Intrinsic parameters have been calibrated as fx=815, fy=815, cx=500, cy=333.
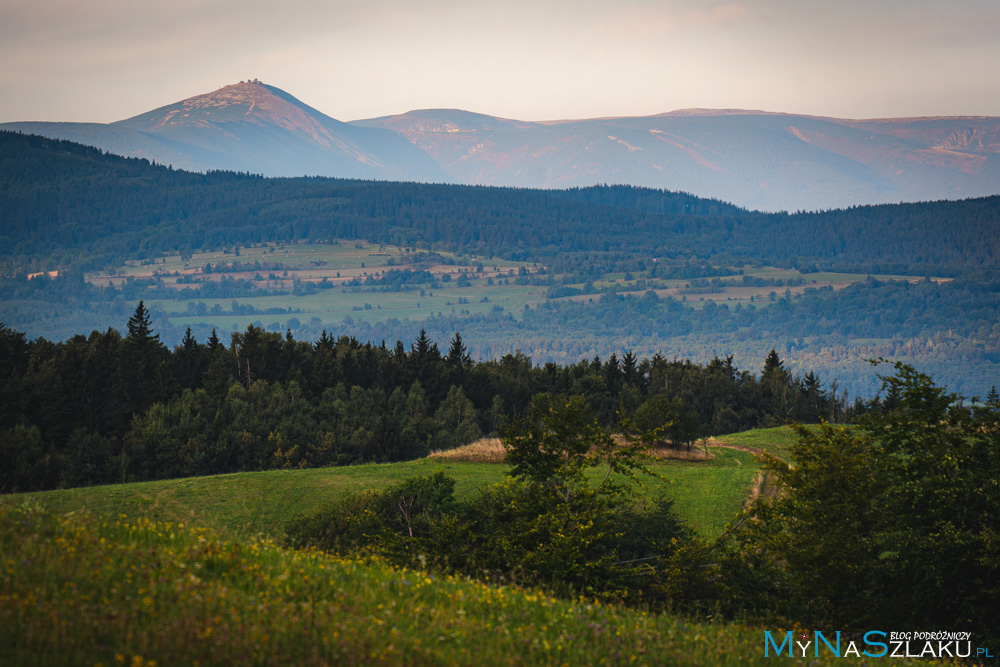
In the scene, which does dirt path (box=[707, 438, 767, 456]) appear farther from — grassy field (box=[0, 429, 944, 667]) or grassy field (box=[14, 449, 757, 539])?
grassy field (box=[0, 429, 944, 667])

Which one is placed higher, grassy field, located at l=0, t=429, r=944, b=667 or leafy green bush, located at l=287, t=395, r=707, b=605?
grassy field, located at l=0, t=429, r=944, b=667

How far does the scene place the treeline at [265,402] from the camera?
240 ft

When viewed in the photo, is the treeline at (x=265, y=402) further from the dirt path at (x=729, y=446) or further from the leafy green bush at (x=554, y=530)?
A: the leafy green bush at (x=554, y=530)

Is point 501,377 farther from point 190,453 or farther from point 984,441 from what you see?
point 984,441

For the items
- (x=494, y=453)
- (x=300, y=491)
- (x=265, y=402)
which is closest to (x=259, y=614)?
(x=300, y=491)

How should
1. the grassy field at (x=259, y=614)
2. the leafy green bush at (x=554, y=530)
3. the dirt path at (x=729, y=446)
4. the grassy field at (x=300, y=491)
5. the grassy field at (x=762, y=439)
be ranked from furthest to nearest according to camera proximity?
the grassy field at (x=762, y=439), the dirt path at (x=729, y=446), the grassy field at (x=300, y=491), the leafy green bush at (x=554, y=530), the grassy field at (x=259, y=614)

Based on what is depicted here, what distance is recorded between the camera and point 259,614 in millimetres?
10656

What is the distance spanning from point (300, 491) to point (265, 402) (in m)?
47.5

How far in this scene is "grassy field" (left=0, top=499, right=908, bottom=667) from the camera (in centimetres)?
977

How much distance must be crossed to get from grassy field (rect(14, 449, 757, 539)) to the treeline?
8.83 meters

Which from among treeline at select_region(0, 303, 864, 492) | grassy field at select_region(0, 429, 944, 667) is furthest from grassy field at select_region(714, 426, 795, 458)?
grassy field at select_region(0, 429, 944, 667)

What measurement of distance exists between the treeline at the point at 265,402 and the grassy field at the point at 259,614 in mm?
44627

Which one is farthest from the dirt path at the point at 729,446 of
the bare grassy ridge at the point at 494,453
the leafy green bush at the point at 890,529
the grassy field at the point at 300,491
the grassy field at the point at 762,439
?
the leafy green bush at the point at 890,529

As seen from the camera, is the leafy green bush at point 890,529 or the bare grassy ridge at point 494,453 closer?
the leafy green bush at point 890,529
